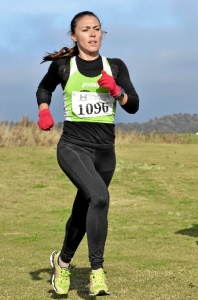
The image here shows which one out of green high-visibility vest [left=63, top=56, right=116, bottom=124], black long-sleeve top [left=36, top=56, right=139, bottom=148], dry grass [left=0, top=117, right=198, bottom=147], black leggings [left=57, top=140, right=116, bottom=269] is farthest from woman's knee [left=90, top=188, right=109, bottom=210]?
dry grass [left=0, top=117, right=198, bottom=147]

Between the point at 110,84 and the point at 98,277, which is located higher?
the point at 110,84

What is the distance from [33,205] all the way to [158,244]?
7193 millimetres

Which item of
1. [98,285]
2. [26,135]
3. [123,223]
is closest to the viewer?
[98,285]

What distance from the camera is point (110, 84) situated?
6234 mm

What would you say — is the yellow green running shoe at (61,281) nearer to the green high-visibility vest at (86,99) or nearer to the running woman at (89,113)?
the running woman at (89,113)

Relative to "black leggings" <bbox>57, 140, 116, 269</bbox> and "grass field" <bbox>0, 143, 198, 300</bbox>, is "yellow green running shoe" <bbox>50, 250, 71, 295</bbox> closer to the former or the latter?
"grass field" <bbox>0, 143, 198, 300</bbox>

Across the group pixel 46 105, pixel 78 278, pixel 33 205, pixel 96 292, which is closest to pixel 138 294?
pixel 96 292

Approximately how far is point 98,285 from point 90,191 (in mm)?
786

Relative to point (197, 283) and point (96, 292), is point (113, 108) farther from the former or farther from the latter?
point (197, 283)

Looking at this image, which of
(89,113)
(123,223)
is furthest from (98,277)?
(123,223)

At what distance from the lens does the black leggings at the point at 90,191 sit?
6.25 m

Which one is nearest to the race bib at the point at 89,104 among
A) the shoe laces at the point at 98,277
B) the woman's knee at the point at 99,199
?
the woman's knee at the point at 99,199

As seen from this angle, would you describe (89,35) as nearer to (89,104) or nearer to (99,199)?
(89,104)

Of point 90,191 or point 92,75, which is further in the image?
point 92,75
